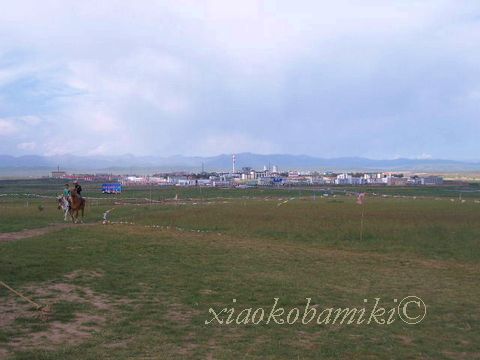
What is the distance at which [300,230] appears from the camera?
92.7ft

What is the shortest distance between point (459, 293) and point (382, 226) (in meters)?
16.8

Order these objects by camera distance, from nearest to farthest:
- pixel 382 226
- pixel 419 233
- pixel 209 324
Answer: pixel 209 324 → pixel 419 233 → pixel 382 226

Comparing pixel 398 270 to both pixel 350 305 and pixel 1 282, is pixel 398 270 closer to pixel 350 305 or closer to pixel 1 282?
pixel 350 305

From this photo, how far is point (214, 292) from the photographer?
12383 millimetres

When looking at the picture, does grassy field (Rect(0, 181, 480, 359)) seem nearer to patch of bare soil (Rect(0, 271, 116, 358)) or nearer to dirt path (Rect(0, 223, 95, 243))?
patch of bare soil (Rect(0, 271, 116, 358))

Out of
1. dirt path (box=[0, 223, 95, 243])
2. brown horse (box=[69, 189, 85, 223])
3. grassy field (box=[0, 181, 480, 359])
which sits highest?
brown horse (box=[69, 189, 85, 223])

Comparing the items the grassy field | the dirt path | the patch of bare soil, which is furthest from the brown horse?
the patch of bare soil

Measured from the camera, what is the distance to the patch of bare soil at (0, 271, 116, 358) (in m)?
8.45

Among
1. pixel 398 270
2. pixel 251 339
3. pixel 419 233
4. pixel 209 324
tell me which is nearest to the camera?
pixel 251 339

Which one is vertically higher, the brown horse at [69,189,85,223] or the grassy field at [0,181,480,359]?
the brown horse at [69,189,85,223]

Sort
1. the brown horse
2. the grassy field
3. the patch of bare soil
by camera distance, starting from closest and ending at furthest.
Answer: the patch of bare soil, the grassy field, the brown horse

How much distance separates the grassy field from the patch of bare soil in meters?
0.02

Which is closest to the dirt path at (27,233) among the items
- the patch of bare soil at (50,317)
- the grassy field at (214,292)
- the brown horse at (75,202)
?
the grassy field at (214,292)

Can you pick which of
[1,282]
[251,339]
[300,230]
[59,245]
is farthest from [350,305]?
[300,230]
